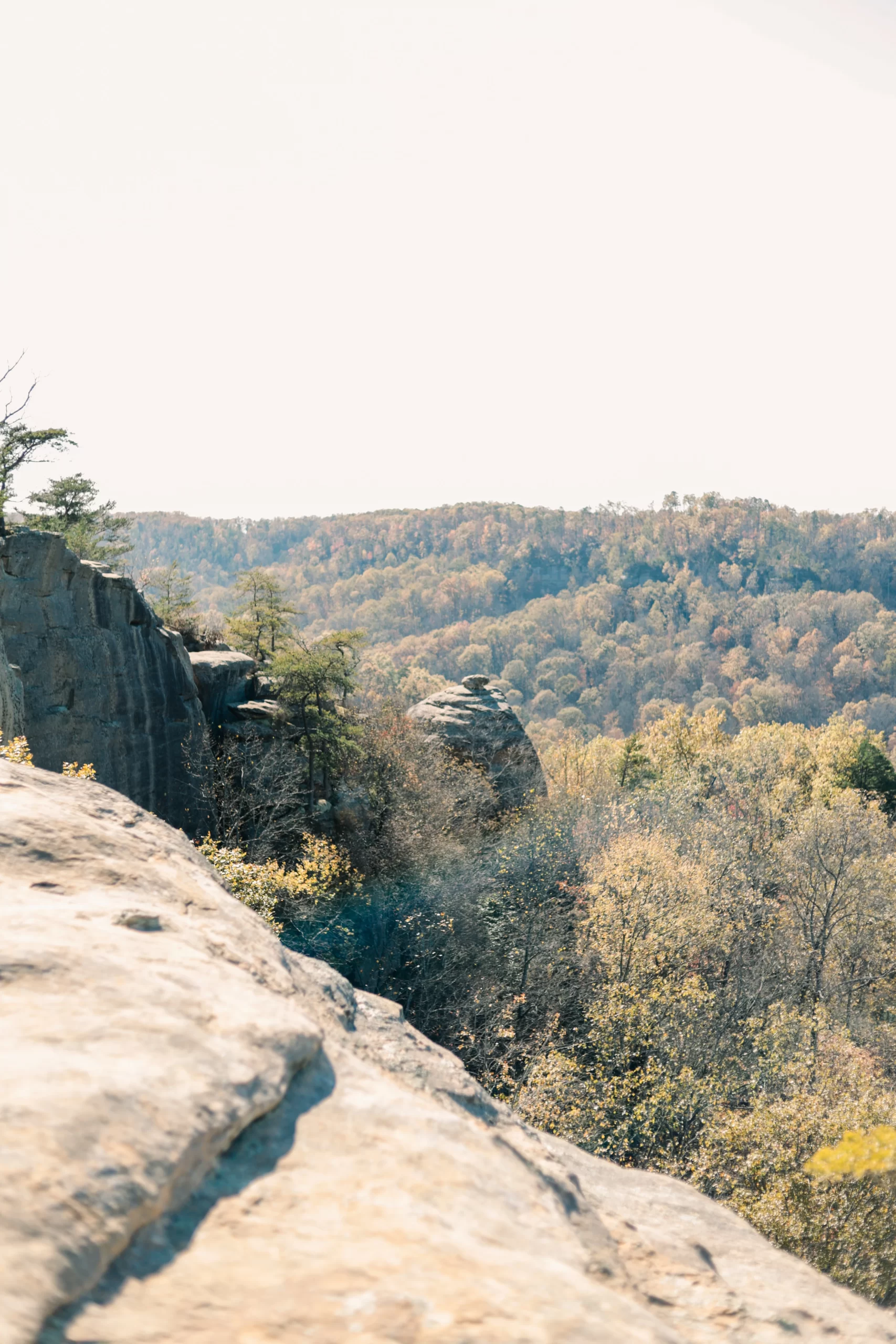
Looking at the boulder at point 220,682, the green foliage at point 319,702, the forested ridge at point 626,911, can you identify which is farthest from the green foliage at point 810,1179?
the boulder at point 220,682

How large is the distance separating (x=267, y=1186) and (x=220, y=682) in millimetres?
25678

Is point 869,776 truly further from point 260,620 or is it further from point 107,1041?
point 107,1041

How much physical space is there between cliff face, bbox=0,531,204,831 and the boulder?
1.86 meters

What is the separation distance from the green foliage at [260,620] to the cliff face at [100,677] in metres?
8.56

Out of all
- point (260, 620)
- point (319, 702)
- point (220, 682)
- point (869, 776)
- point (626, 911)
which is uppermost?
point (260, 620)

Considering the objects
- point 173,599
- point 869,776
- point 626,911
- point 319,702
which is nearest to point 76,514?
point 173,599

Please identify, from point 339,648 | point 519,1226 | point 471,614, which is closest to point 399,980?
point 339,648

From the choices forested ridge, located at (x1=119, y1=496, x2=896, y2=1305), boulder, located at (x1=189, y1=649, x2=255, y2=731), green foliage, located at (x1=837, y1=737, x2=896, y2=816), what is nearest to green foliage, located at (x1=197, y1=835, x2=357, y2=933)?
forested ridge, located at (x1=119, y1=496, x2=896, y2=1305)

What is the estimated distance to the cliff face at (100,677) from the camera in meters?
20.4

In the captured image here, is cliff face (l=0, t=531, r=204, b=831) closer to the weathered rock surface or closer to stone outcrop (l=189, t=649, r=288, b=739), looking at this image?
the weathered rock surface

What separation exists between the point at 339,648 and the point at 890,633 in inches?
4716

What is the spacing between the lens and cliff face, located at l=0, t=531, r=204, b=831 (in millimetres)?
20391

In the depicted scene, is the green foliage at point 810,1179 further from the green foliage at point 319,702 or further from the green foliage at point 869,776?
the green foliage at point 869,776

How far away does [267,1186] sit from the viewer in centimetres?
374
